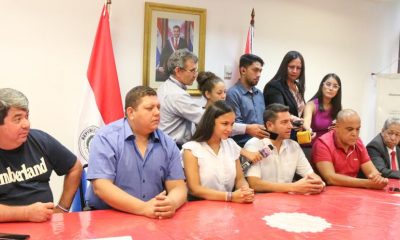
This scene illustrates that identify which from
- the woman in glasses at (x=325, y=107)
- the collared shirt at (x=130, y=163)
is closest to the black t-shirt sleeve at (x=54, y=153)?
the collared shirt at (x=130, y=163)

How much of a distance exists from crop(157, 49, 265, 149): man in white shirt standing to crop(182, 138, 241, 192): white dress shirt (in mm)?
518

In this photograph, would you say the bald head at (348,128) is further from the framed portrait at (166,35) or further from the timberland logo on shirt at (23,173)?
the timberland logo on shirt at (23,173)

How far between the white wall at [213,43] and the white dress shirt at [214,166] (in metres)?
1.53

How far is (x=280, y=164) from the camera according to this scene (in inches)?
111

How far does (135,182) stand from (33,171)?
1.70ft

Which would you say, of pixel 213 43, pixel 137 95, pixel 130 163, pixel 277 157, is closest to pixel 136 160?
pixel 130 163

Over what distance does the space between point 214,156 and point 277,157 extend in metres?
0.52

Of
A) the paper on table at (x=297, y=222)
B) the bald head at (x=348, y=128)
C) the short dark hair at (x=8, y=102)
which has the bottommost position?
the paper on table at (x=297, y=222)

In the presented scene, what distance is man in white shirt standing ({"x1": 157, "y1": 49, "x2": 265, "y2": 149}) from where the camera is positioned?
10.1ft

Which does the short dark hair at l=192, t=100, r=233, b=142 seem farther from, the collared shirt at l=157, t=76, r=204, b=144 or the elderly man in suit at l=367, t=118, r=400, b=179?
Answer: the elderly man in suit at l=367, t=118, r=400, b=179

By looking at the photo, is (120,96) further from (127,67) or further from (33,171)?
(33,171)

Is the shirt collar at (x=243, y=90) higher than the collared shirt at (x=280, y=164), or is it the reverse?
the shirt collar at (x=243, y=90)

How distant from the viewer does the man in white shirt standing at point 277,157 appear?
2.72 meters

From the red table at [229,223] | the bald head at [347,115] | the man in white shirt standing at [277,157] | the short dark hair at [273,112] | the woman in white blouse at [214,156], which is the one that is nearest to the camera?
the red table at [229,223]
